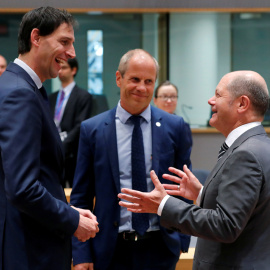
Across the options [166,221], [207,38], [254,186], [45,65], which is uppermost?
[207,38]

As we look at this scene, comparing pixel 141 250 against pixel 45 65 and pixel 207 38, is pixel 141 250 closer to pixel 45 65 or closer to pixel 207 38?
pixel 45 65

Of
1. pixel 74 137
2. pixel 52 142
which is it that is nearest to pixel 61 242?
pixel 52 142

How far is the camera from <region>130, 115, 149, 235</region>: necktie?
252cm

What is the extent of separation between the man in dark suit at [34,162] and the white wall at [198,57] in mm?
5155

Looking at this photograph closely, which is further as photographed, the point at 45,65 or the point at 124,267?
the point at 124,267

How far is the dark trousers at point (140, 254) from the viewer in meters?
2.53

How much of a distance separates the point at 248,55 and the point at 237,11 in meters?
0.73

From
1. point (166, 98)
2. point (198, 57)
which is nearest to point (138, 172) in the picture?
point (166, 98)

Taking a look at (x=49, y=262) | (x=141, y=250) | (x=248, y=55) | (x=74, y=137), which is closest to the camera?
(x=49, y=262)

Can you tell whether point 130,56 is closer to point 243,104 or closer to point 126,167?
point 126,167

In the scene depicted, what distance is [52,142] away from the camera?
199cm

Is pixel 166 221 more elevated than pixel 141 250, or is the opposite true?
pixel 166 221

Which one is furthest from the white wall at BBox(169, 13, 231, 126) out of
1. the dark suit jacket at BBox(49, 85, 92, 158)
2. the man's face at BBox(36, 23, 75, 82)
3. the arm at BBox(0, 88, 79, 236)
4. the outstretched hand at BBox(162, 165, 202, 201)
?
the arm at BBox(0, 88, 79, 236)

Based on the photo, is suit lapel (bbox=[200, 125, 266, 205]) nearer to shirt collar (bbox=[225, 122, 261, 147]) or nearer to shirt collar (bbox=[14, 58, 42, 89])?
shirt collar (bbox=[225, 122, 261, 147])
